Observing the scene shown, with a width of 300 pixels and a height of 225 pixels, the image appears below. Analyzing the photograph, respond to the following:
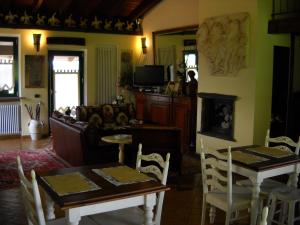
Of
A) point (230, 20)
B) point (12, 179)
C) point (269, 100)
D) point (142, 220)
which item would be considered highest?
point (230, 20)

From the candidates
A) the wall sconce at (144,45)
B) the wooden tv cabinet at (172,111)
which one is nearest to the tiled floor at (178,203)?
the wooden tv cabinet at (172,111)

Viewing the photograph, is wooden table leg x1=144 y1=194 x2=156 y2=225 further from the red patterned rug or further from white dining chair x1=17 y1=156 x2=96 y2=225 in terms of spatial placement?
the red patterned rug

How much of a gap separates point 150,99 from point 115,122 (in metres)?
1.79

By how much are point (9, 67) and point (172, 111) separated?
4007mm

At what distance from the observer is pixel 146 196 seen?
275 cm

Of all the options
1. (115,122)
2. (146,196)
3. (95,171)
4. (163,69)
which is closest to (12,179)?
(115,122)

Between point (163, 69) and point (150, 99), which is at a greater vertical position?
point (163, 69)

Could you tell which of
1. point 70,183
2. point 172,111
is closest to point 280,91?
point 172,111

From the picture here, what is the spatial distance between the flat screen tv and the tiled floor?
324 cm

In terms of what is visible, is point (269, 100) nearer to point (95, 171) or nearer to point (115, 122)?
point (115, 122)

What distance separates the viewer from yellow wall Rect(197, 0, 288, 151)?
19.9ft

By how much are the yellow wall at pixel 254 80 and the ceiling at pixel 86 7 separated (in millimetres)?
3506

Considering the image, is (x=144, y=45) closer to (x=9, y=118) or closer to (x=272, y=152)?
(x=9, y=118)

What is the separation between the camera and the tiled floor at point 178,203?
4.24 meters
